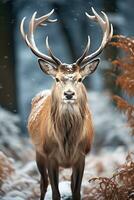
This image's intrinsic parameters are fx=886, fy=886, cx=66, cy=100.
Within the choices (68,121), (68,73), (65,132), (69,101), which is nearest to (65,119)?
(68,121)

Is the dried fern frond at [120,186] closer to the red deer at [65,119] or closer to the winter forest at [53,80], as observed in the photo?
the red deer at [65,119]

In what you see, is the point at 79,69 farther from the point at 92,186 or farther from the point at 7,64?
the point at 7,64

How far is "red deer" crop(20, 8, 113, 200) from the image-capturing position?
667 centimetres

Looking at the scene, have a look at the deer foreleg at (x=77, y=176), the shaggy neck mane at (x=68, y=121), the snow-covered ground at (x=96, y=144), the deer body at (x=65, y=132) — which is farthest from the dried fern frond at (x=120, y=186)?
the snow-covered ground at (x=96, y=144)

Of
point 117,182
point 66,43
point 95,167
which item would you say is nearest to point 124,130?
point 95,167

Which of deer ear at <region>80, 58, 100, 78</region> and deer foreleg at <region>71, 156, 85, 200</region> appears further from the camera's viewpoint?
deer foreleg at <region>71, 156, 85, 200</region>

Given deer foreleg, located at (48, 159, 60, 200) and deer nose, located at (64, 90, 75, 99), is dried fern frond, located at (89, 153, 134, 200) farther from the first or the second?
deer nose, located at (64, 90, 75, 99)

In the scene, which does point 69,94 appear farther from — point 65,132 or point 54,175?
point 54,175

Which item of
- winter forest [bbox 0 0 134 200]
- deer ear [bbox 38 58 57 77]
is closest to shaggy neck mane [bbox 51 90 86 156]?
deer ear [bbox 38 58 57 77]

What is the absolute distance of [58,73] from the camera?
22.1 ft

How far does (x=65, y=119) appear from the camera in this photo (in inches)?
Result: 267

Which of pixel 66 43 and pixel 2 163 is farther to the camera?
pixel 66 43

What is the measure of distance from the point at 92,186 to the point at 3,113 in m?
1.55

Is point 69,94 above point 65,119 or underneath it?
above
